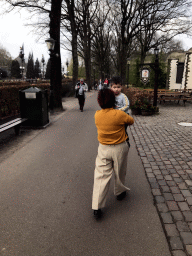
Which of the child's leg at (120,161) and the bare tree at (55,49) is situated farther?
the bare tree at (55,49)

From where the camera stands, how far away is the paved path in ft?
7.92

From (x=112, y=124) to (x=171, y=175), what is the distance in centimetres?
215

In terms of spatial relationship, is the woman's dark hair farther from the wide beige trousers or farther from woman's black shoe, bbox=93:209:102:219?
woman's black shoe, bbox=93:209:102:219

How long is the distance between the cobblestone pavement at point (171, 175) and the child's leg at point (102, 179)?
0.83 m

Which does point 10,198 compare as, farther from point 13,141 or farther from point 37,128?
point 37,128

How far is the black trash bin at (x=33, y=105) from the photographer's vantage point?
308 inches

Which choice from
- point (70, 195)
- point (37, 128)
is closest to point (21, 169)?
point (70, 195)

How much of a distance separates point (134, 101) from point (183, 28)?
658 inches

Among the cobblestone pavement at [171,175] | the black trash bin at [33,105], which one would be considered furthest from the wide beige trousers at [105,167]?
the black trash bin at [33,105]

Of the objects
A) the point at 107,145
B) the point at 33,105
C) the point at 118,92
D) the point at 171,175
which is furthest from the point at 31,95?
the point at 107,145

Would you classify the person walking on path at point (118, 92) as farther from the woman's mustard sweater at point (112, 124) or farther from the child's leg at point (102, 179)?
the child's leg at point (102, 179)

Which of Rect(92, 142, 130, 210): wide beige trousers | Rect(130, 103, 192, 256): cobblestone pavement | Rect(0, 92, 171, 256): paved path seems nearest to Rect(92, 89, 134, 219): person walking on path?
Rect(92, 142, 130, 210): wide beige trousers

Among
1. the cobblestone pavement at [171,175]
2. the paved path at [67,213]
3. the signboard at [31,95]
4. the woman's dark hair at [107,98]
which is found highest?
the woman's dark hair at [107,98]

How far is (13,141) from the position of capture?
6.57 m
